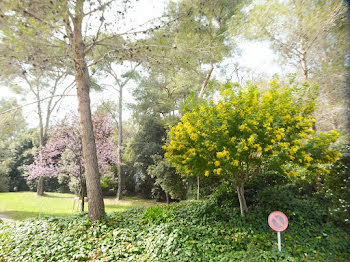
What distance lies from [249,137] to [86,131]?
11.8ft

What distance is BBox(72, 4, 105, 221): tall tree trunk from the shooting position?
4586 millimetres

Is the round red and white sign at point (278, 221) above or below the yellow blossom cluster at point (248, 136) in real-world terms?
below

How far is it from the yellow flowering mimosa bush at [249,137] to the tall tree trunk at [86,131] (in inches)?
74.5

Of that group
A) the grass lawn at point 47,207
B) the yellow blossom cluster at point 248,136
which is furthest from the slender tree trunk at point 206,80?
the grass lawn at point 47,207

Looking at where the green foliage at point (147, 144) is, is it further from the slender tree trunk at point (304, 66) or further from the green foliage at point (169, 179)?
the slender tree trunk at point (304, 66)

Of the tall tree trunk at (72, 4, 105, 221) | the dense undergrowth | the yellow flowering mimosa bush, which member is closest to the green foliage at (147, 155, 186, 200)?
the dense undergrowth

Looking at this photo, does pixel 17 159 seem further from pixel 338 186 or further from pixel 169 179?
pixel 338 186

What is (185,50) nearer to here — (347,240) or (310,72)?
(310,72)

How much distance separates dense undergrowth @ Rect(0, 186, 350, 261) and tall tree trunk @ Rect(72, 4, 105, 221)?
39 centimetres

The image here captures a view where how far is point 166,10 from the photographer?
5.20 metres

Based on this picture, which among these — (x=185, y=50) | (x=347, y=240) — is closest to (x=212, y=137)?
(x=185, y=50)

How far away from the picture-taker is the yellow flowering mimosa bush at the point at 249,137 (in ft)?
12.3

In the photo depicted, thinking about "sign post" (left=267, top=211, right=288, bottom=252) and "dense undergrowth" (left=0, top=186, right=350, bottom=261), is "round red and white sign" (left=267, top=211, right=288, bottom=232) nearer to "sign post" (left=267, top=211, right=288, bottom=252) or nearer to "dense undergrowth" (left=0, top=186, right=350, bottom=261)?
"sign post" (left=267, top=211, right=288, bottom=252)

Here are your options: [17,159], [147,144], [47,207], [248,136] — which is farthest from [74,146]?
[17,159]
